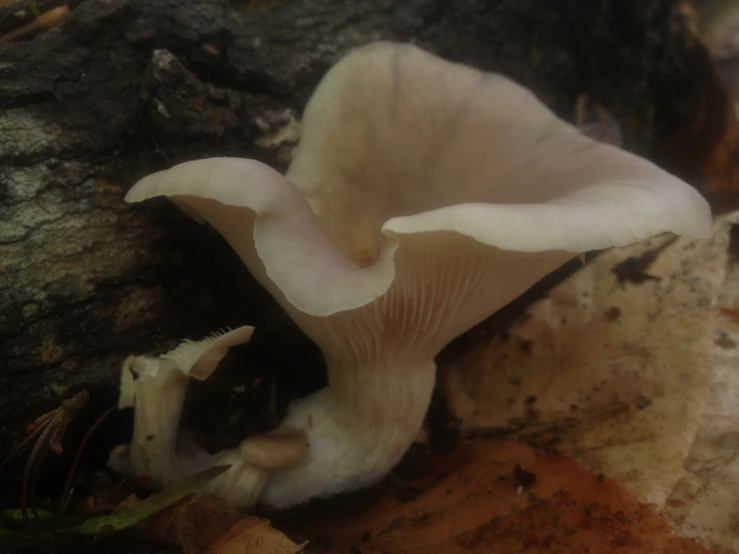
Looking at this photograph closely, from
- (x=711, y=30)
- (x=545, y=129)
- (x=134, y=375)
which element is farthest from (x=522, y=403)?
(x=711, y=30)

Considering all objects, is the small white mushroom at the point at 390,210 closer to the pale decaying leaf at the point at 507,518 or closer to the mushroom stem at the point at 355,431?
the mushroom stem at the point at 355,431

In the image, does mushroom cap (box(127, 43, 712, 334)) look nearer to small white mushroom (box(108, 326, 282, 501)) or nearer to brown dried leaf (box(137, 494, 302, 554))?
small white mushroom (box(108, 326, 282, 501))

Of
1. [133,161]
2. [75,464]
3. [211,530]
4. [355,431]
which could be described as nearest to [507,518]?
[355,431]

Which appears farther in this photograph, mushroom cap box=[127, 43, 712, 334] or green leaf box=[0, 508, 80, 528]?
green leaf box=[0, 508, 80, 528]

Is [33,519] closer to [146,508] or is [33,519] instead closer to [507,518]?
[146,508]

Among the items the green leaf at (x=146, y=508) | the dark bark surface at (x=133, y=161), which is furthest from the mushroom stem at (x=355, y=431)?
the green leaf at (x=146, y=508)

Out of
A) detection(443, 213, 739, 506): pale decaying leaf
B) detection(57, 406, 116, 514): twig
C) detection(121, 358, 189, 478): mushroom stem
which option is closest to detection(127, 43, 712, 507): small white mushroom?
detection(121, 358, 189, 478): mushroom stem
